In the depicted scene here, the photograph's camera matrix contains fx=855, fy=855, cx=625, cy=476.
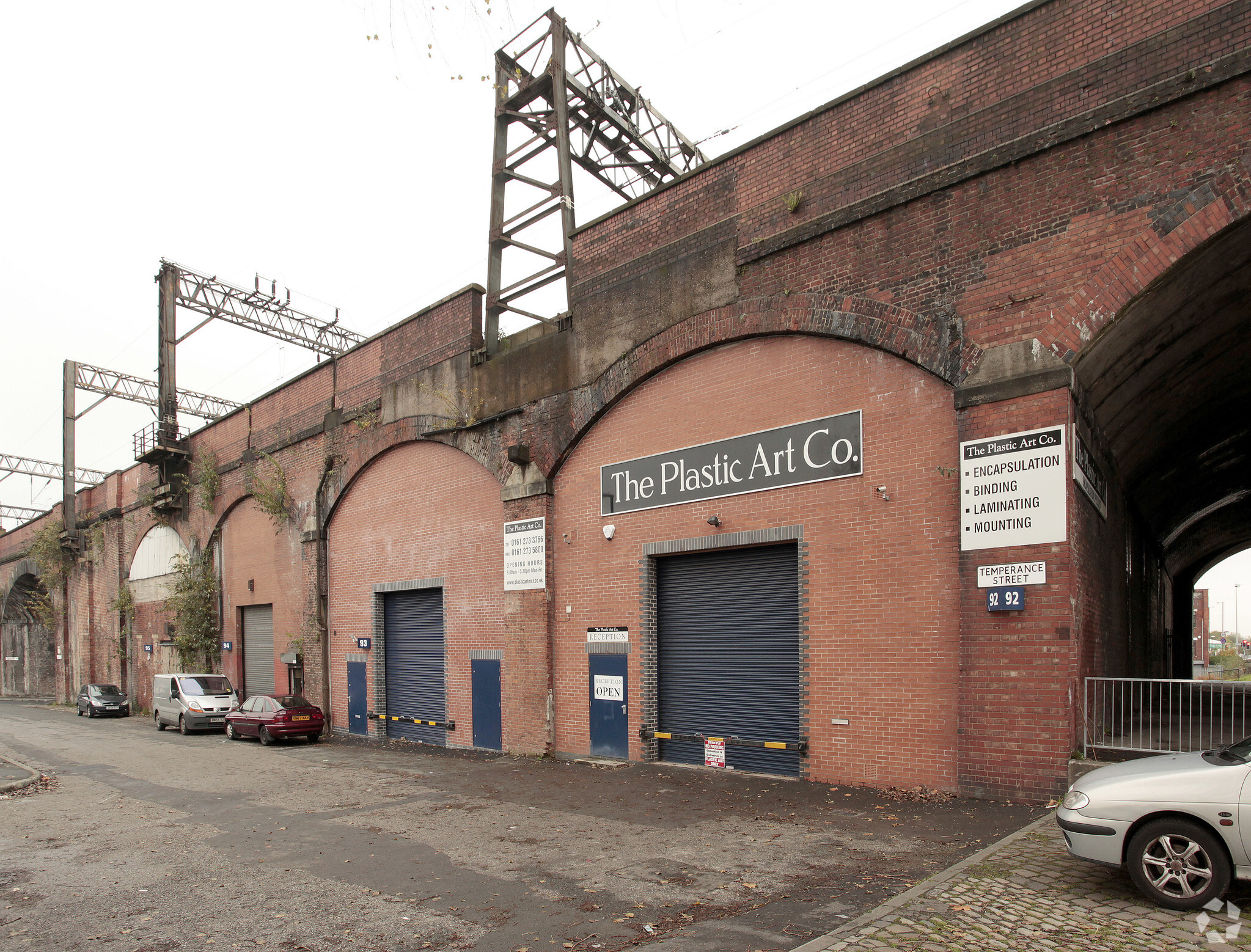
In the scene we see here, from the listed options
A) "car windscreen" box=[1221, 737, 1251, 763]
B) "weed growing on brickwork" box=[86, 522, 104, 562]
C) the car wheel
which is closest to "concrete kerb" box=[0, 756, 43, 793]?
the car wheel

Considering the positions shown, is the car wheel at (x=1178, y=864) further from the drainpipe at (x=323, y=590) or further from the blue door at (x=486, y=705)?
the drainpipe at (x=323, y=590)

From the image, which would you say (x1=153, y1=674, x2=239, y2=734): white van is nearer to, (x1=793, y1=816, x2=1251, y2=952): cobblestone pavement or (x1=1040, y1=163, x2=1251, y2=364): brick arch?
(x1=793, y1=816, x2=1251, y2=952): cobblestone pavement

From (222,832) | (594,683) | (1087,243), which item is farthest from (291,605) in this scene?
(1087,243)

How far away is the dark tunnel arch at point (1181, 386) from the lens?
33.6 feet

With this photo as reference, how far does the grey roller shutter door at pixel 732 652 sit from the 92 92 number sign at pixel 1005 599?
3.19 metres

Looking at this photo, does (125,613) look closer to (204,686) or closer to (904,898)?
(204,686)

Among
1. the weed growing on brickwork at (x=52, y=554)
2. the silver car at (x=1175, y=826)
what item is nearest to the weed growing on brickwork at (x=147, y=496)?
the weed growing on brickwork at (x=52, y=554)

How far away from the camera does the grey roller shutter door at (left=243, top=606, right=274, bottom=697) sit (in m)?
27.2

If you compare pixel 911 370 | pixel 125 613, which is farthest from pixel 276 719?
pixel 125 613

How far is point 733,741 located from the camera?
45.1 feet

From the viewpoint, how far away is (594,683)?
15.9m

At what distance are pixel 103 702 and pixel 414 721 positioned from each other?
19390 mm

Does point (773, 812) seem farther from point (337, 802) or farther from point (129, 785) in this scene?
point (129, 785)

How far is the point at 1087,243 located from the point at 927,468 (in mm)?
3269
